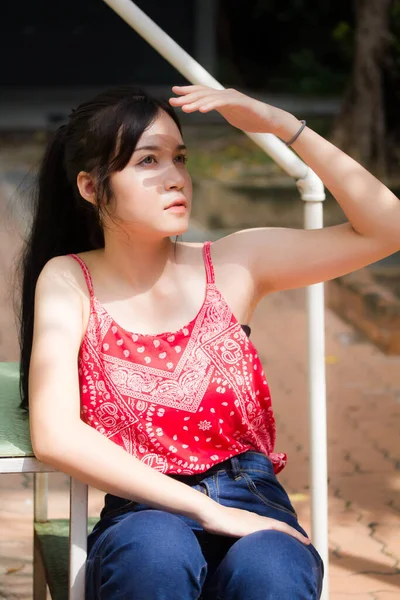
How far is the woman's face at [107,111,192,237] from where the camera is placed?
2.26 m

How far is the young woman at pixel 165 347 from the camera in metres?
2.04

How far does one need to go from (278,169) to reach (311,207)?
24.9 ft

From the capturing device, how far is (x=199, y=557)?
2.04 metres

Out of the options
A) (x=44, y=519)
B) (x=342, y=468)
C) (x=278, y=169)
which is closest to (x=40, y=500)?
(x=44, y=519)

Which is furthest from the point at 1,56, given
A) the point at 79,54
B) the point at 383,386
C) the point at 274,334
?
the point at 383,386

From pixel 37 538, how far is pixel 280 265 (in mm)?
1075

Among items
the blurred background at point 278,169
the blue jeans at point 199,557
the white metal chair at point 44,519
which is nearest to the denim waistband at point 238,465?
the blue jeans at point 199,557

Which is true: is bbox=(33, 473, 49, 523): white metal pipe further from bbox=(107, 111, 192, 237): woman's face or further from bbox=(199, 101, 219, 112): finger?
bbox=(199, 101, 219, 112): finger

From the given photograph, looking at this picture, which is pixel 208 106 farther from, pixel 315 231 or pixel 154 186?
pixel 315 231

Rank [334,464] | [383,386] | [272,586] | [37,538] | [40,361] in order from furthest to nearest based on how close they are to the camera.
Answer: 1. [383,386]
2. [334,464]
3. [37,538]
4. [40,361]
5. [272,586]

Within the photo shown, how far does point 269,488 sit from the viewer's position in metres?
2.28

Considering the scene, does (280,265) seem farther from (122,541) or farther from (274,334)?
(274,334)

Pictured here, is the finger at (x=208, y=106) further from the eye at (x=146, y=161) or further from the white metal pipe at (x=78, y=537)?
the white metal pipe at (x=78, y=537)

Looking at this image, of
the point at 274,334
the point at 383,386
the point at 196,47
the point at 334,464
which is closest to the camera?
the point at 334,464
